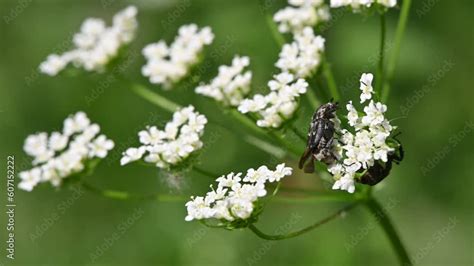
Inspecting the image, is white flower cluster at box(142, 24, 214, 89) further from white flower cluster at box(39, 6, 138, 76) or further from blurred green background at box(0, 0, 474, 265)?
blurred green background at box(0, 0, 474, 265)

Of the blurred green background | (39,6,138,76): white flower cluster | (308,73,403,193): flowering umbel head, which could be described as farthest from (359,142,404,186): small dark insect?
the blurred green background

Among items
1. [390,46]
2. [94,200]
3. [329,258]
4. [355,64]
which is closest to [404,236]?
[329,258]

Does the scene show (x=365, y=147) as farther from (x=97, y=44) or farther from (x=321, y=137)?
(x=97, y=44)

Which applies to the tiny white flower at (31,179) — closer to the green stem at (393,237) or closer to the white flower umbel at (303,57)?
the white flower umbel at (303,57)

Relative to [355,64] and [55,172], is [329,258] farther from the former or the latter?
[55,172]

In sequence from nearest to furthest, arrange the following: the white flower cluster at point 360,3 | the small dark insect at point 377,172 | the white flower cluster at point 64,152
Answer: the small dark insect at point 377,172 → the white flower cluster at point 360,3 → the white flower cluster at point 64,152

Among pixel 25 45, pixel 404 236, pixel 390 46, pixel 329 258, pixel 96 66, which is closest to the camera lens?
pixel 96 66

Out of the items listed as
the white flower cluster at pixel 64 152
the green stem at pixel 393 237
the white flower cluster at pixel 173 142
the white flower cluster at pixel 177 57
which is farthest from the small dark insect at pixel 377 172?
the white flower cluster at pixel 177 57
